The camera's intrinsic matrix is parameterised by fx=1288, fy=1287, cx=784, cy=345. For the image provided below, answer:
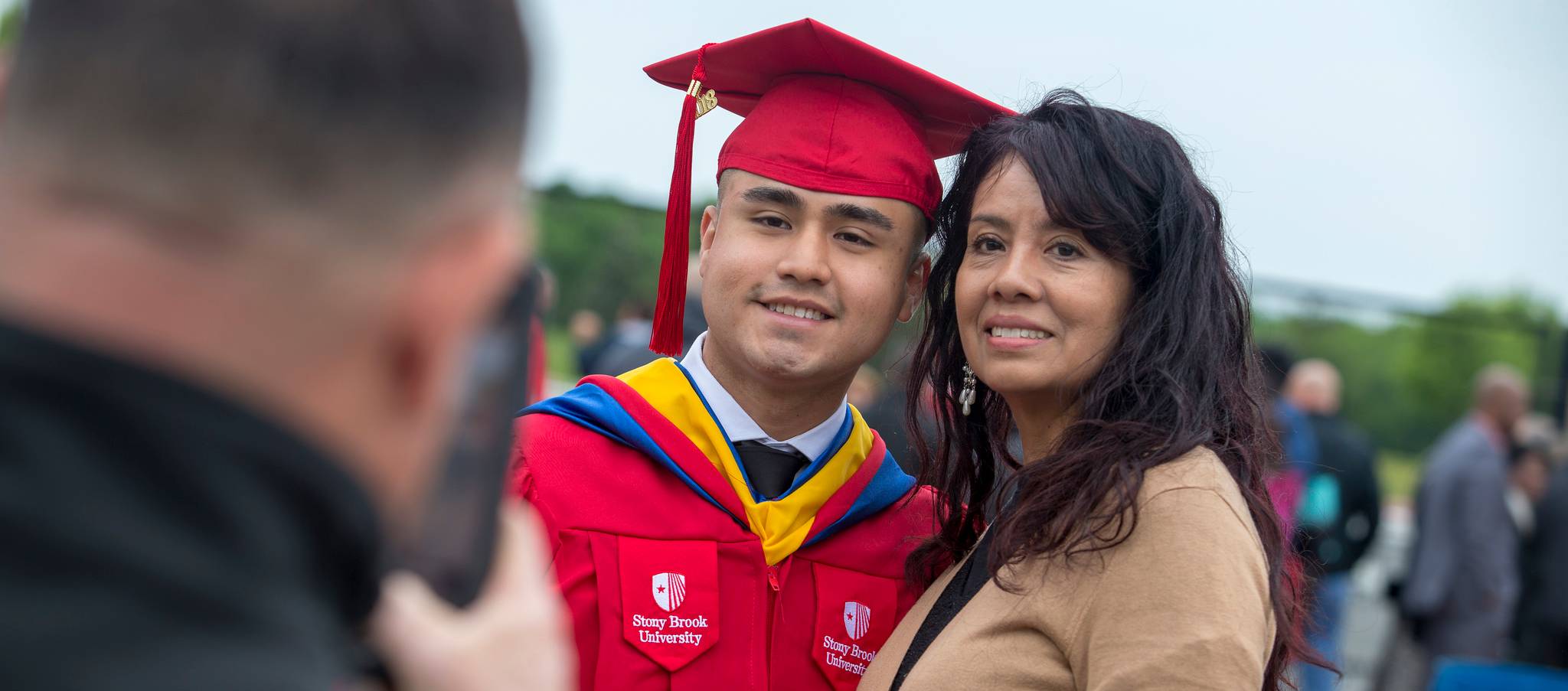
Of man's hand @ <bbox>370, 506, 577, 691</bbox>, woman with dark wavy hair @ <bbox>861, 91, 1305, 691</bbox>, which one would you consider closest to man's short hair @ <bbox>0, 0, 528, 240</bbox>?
man's hand @ <bbox>370, 506, 577, 691</bbox>

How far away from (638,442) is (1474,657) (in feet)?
18.1

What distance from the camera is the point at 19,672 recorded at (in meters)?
0.55

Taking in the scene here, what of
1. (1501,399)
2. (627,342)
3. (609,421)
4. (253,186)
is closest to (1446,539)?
(1501,399)

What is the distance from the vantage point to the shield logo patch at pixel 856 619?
2.58 metres

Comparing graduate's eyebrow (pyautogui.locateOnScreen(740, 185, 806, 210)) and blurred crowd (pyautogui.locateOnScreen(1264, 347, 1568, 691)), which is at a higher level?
graduate's eyebrow (pyautogui.locateOnScreen(740, 185, 806, 210))

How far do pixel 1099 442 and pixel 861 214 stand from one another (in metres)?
0.78

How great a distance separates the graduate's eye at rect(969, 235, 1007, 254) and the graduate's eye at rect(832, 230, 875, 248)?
28 cm

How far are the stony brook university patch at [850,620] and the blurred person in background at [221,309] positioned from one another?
1.91m

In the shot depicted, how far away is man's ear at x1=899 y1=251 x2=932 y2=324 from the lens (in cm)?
287

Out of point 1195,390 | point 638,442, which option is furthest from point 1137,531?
point 638,442

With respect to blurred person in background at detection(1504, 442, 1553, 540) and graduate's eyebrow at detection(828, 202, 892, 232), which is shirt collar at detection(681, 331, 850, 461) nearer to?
graduate's eyebrow at detection(828, 202, 892, 232)

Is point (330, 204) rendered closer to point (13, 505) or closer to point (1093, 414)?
point (13, 505)

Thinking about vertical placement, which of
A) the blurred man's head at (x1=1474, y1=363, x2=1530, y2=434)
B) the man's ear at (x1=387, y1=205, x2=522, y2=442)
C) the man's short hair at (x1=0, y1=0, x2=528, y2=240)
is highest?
the man's short hair at (x1=0, y1=0, x2=528, y2=240)

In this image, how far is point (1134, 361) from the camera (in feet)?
7.54
